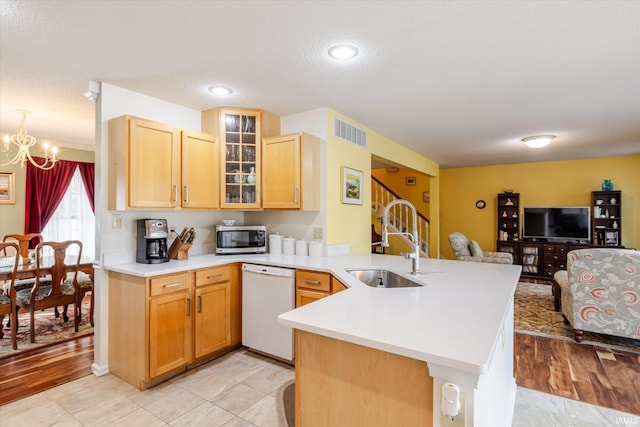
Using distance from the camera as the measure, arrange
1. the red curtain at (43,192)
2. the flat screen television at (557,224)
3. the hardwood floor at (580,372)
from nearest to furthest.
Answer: the hardwood floor at (580,372)
the red curtain at (43,192)
the flat screen television at (557,224)

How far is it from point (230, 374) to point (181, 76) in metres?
2.37

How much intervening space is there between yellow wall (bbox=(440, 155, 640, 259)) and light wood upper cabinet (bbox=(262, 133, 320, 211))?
17.9 feet

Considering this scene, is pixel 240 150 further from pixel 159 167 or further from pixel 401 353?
pixel 401 353

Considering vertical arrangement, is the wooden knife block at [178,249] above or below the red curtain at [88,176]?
below

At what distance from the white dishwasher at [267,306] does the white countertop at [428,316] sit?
0.61 m

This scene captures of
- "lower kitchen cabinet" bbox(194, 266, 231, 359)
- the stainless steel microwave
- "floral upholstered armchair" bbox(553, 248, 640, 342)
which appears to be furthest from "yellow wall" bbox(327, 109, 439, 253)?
"floral upholstered armchair" bbox(553, 248, 640, 342)

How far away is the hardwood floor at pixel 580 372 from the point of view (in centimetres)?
240

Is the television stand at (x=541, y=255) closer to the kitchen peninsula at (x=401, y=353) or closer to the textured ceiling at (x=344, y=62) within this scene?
the textured ceiling at (x=344, y=62)

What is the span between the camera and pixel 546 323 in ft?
13.0

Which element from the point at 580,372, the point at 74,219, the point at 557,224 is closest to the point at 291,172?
the point at 580,372

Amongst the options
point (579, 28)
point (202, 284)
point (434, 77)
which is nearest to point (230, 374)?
point (202, 284)

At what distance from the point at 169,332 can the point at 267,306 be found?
78 cm

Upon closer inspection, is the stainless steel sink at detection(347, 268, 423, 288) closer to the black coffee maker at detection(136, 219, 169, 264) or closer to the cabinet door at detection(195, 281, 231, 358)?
the cabinet door at detection(195, 281, 231, 358)

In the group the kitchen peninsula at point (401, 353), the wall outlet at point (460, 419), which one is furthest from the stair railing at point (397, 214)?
the wall outlet at point (460, 419)
